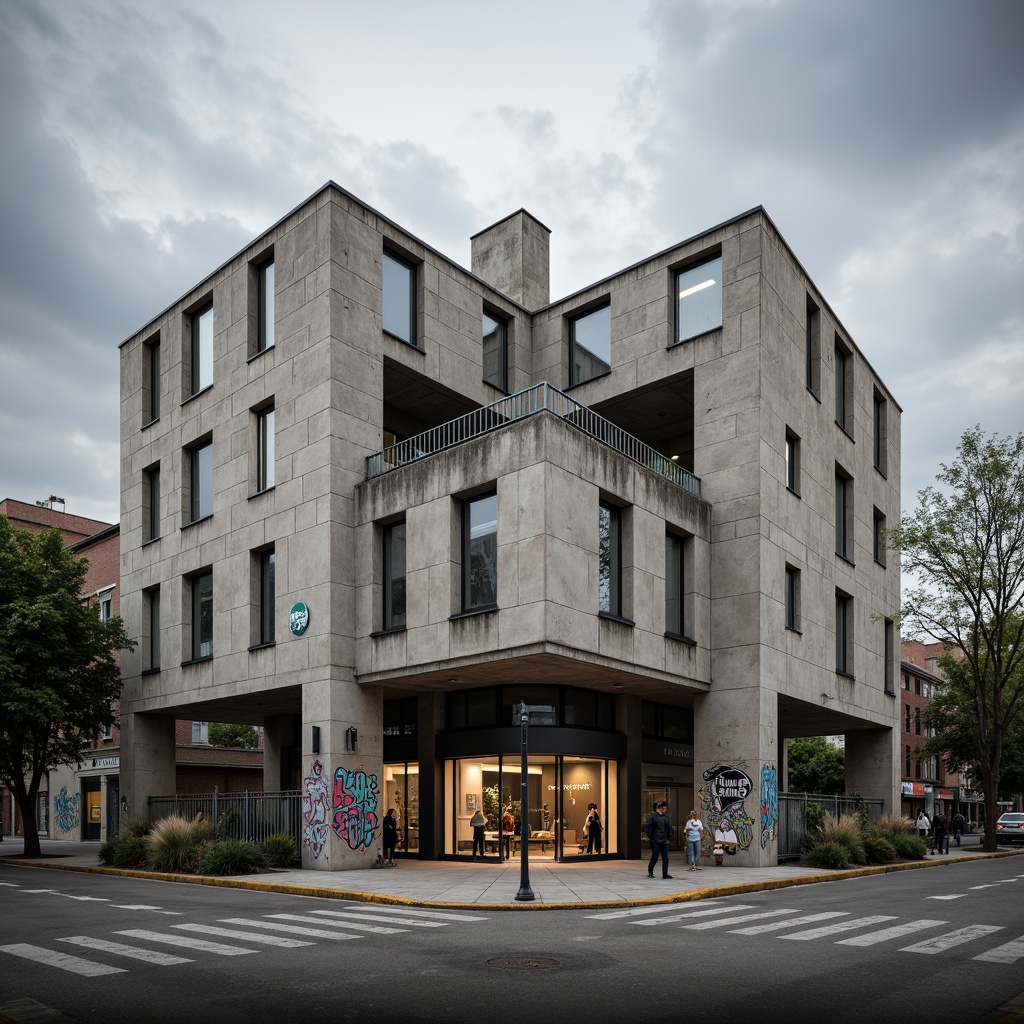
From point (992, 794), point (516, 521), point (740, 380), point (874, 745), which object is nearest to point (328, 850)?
point (516, 521)

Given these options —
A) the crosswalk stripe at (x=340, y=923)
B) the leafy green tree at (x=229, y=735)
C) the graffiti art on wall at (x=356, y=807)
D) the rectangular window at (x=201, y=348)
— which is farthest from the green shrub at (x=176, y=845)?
the leafy green tree at (x=229, y=735)

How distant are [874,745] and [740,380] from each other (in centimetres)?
1943

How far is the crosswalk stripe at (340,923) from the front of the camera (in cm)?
1397

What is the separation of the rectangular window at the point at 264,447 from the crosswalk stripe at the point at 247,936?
54.9 ft

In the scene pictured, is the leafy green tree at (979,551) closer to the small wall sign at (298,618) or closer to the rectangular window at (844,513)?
the rectangular window at (844,513)

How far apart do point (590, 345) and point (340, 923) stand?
2174cm

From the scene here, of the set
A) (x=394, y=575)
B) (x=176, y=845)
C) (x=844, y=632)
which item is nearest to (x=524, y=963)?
(x=394, y=575)

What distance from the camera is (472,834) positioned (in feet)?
92.1

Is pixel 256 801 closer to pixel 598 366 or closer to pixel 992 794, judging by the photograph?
pixel 598 366

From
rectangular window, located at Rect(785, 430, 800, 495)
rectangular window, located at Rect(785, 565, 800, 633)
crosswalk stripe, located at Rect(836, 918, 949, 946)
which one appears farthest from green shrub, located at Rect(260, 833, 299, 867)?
rectangular window, located at Rect(785, 430, 800, 495)

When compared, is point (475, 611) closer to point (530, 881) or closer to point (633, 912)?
point (530, 881)

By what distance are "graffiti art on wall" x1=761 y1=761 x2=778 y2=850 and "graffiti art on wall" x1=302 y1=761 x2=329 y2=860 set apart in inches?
441

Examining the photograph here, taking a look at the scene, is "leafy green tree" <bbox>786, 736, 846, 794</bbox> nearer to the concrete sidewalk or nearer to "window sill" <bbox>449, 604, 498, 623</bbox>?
the concrete sidewalk

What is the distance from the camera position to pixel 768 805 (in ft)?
88.2
